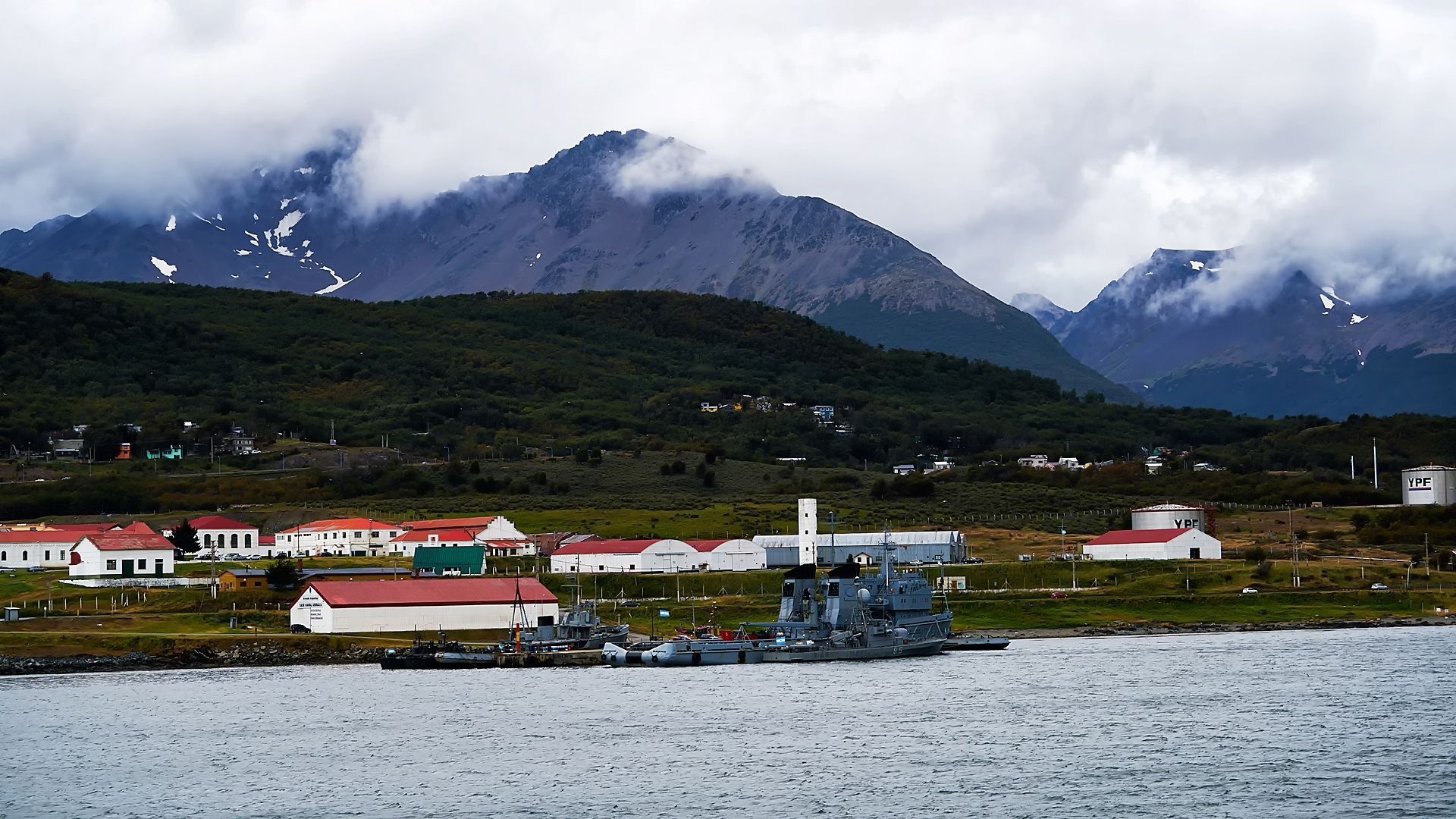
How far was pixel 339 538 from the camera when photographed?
11600 cm

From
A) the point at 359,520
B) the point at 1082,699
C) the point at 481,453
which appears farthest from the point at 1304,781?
the point at 481,453

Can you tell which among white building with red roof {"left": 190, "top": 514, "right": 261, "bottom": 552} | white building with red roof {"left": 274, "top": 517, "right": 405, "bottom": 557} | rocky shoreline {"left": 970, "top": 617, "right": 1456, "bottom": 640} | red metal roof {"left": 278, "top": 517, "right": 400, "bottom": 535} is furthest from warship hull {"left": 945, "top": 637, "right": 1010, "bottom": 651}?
white building with red roof {"left": 190, "top": 514, "right": 261, "bottom": 552}

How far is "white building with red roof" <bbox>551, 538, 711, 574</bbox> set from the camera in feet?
347

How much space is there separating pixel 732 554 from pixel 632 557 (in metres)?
6.46

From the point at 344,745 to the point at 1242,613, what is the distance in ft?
173

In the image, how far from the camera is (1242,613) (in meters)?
92.7

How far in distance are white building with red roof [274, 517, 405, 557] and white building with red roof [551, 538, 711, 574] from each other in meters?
15.1

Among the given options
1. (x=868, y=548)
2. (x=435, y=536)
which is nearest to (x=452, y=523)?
(x=435, y=536)

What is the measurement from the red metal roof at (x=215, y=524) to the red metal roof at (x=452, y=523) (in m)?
10.4

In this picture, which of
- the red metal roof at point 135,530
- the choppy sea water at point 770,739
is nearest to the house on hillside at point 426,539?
the red metal roof at point 135,530

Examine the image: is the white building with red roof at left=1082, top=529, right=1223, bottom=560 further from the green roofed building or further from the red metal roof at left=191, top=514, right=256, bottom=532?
the red metal roof at left=191, top=514, right=256, bottom=532

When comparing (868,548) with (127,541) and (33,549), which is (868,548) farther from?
(33,549)

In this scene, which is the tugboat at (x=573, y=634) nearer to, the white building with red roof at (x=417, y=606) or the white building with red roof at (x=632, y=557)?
the white building with red roof at (x=417, y=606)

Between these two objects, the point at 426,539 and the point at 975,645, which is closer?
the point at 975,645
